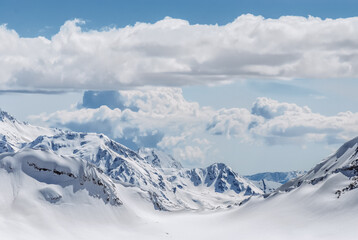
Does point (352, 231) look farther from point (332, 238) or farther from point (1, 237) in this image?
point (1, 237)

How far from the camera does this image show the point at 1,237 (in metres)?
200

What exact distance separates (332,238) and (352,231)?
27.4ft

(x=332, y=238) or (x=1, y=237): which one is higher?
(x=1, y=237)

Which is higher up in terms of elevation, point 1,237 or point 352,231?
point 1,237

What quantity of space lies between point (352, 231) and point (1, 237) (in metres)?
139

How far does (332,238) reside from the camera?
19850 centimetres

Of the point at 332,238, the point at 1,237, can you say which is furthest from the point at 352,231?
the point at 1,237

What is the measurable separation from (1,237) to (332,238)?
131141 millimetres

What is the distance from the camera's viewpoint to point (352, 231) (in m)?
198
